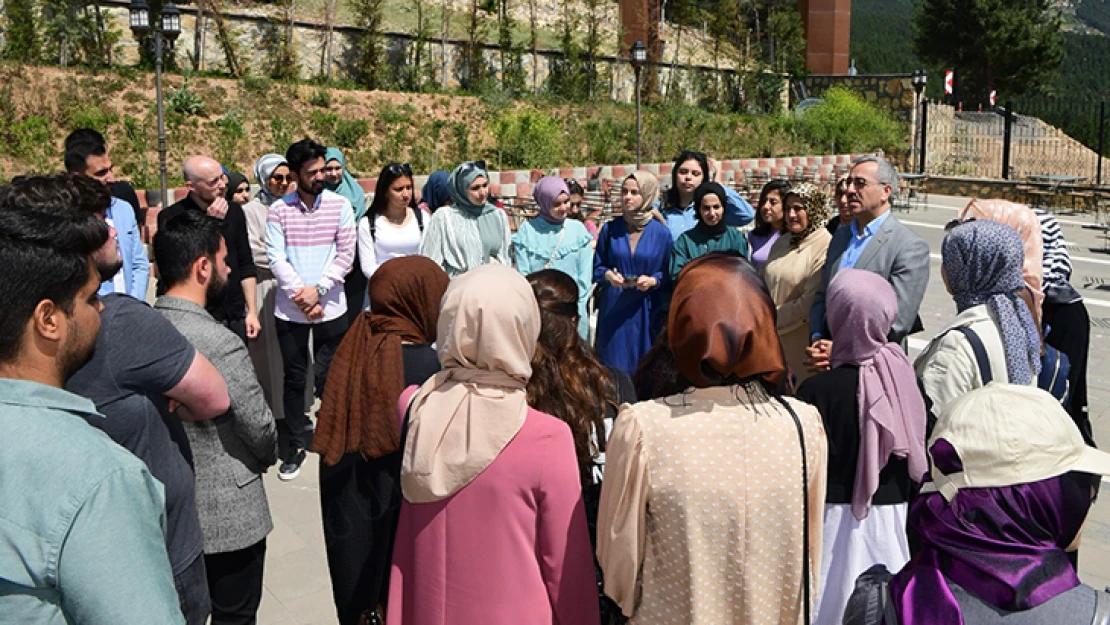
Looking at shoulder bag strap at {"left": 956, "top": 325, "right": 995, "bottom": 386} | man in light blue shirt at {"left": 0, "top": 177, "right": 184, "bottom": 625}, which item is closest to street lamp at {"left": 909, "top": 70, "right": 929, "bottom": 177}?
shoulder bag strap at {"left": 956, "top": 325, "right": 995, "bottom": 386}

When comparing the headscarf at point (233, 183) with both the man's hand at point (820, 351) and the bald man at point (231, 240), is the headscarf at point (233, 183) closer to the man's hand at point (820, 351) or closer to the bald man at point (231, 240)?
the bald man at point (231, 240)

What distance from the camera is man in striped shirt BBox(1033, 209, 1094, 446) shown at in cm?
382

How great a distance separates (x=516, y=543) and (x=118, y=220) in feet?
9.93

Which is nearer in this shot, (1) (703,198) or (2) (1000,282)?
(2) (1000,282)

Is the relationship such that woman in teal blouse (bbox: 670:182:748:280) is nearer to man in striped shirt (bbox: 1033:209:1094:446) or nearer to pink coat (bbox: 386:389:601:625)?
man in striped shirt (bbox: 1033:209:1094:446)

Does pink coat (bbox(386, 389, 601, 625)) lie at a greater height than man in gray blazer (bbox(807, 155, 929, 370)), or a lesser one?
lesser

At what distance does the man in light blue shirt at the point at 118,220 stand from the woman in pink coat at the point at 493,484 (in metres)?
2.72

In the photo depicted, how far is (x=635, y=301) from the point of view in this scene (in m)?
5.26

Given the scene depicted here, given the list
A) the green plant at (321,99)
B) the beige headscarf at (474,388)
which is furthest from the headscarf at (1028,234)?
the green plant at (321,99)

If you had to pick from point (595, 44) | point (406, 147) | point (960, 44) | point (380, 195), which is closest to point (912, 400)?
point (380, 195)

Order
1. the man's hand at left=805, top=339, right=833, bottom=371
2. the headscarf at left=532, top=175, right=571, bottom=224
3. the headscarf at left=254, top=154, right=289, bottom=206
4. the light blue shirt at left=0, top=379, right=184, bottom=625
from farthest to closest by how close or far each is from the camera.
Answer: the headscarf at left=254, top=154, right=289, bottom=206 < the headscarf at left=532, top=175, right=571, bottom=224 < the man's hand at left=805, top=339, right=833, bottom=371 < the light blue shirt at left=0, top=379, right=184, bottom=625

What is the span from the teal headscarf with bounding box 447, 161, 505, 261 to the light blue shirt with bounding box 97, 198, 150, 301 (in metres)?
1.76

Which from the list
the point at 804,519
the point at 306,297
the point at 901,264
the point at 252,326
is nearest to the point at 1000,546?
the point at 804,519

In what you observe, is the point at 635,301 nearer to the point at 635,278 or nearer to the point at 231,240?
the point at 635,278
